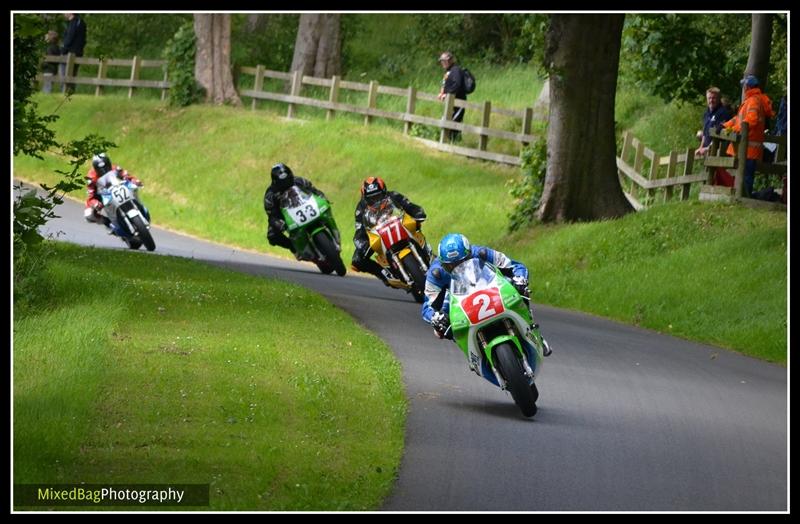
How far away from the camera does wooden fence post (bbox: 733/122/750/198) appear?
995 inches

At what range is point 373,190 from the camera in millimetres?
21297

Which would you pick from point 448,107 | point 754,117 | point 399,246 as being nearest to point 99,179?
point 399,246

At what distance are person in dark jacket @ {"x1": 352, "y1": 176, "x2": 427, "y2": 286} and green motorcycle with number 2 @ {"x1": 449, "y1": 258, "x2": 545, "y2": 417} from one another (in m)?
6.52

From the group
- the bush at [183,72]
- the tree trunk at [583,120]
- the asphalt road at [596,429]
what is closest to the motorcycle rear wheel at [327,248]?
the asphalt road at [596,429]

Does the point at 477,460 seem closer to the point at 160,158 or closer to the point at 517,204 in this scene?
the point at 517,204

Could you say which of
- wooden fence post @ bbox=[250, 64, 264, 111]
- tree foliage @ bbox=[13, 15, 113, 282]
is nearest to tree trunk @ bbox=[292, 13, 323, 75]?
A: wooden fence post @ bbox=[250, 64, 264, 111]

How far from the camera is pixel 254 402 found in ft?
44.9

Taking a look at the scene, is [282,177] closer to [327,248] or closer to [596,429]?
[327,248]

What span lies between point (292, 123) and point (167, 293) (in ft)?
74.3

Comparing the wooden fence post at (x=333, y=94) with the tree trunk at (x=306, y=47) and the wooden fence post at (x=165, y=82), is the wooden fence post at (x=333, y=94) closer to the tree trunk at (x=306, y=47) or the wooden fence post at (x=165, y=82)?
the tree trunk at (x=306, y=47)

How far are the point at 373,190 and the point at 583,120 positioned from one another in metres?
8.19

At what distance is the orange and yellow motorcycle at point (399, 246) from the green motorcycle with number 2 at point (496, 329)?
623 cm

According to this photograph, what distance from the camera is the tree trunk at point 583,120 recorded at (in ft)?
92.8

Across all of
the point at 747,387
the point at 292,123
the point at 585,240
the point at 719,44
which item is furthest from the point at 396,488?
the point at 292,123
